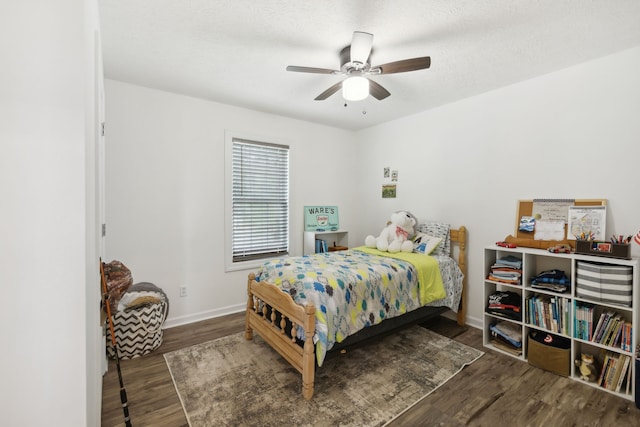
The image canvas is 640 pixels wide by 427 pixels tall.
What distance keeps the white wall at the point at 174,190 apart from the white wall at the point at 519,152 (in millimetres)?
1961

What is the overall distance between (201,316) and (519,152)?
12.8ft

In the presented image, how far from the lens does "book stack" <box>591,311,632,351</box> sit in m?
2.03

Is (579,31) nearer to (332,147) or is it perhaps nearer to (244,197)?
(332,147)

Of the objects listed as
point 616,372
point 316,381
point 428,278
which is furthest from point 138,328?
point 616,372

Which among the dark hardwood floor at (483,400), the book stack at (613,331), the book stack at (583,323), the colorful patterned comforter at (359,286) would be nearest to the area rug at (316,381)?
the dark hardwood floor at (483,400)

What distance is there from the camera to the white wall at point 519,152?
7.56ft

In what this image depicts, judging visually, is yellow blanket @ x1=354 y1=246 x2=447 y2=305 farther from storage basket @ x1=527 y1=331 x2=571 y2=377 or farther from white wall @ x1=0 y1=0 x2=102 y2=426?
white wall @ x1=0 y1=0 x2=102 y2=426

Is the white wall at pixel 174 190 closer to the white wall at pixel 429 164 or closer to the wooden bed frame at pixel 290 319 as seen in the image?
the white wall at pixel 429 164

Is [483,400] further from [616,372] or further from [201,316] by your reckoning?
[201,316]

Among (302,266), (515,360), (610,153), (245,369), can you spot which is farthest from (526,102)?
(245,369)

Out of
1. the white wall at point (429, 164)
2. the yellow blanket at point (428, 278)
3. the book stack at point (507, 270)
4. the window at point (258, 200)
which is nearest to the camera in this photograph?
the white wall at point (429, 164)

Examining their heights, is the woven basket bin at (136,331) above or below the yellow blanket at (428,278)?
below

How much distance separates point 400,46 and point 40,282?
98.3 inches

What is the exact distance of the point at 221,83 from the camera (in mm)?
2889
